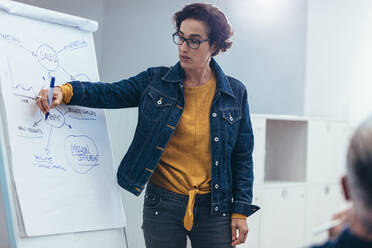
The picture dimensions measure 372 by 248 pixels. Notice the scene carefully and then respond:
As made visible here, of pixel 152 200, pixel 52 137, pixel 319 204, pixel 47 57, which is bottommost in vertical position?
pixel 319 204

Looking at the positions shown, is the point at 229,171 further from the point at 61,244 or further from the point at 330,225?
the point at 330,225

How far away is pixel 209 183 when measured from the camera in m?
1.78

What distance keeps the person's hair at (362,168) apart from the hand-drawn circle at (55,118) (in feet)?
3.83

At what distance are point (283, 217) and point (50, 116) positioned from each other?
1923 millimetres

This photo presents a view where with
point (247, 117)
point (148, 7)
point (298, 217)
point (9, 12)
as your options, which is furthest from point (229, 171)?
point (148, 7)

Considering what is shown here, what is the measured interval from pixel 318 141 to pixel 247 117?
169cm

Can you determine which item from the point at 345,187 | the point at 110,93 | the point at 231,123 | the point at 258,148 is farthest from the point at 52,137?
the point at 258,148

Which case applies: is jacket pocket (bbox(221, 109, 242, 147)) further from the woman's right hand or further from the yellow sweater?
the woman's right hand

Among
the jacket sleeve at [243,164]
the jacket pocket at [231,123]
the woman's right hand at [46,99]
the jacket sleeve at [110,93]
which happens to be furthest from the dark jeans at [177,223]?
the woman's right hand at [46,99]

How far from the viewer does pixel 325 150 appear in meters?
3.49

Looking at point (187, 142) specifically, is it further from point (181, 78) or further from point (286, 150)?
point (286, 150)

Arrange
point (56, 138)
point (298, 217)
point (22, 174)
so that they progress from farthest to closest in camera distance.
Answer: point (298, 217), point (56, 138), point (22, 174)

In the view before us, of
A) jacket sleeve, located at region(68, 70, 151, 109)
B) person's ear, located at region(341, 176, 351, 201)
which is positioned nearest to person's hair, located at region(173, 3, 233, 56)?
jacket sleeve, located at region(68, 70, 151, 109)

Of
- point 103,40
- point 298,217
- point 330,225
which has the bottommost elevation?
point 298,217
